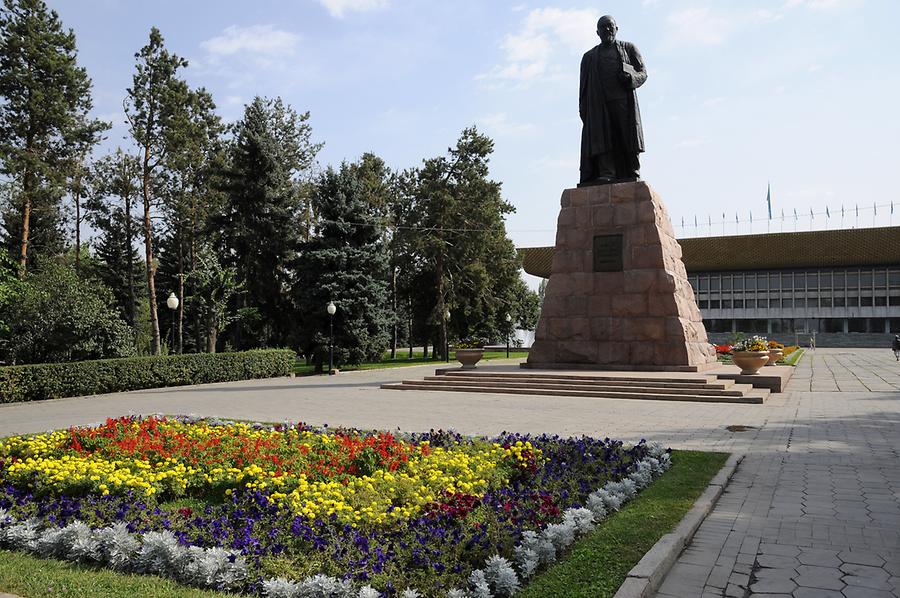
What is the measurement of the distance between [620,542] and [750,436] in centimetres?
528

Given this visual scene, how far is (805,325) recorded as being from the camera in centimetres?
5994

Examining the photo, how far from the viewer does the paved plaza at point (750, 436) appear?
3.73 m

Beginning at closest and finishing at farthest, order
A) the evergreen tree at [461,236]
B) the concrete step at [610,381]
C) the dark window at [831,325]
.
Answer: the concrete step at [610,381] → the evergreen tree at [461,236] → the dark window at [831,325]

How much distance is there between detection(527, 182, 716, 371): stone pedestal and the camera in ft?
51.0

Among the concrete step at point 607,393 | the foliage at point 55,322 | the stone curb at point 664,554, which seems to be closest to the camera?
the stone curb at point 664,554

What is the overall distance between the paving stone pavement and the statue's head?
1182 centimetres

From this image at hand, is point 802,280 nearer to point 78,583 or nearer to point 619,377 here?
point 619,377

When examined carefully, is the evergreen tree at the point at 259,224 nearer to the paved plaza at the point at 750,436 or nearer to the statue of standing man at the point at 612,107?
the paved plaza at the point at 750,436

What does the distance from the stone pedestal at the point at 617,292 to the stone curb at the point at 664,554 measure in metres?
10.5

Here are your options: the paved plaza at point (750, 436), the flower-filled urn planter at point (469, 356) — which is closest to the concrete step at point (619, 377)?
the paved plaza at point (750, 436)

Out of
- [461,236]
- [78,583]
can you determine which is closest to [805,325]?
[461,236]

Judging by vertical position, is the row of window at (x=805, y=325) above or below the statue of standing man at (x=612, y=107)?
below

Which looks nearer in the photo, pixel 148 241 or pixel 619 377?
pixel 619 377

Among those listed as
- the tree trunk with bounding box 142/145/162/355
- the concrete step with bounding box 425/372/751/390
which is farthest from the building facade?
the concrete step with bounding box 425/372/751/390
